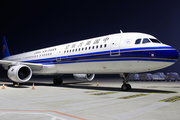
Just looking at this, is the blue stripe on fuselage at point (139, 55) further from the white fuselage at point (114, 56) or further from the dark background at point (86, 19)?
the dark background at point (86, 19)

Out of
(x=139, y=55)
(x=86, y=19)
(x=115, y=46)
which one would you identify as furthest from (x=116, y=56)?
(x=86, y=19)

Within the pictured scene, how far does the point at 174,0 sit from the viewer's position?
134ft

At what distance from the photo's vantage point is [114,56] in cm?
1154

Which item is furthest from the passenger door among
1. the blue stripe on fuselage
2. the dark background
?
the dark background

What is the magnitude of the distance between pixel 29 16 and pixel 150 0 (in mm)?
38720

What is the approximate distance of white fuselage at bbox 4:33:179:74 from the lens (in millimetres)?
10086

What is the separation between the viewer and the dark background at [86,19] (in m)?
41.4

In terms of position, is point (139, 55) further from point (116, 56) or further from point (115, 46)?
point (115, 46)

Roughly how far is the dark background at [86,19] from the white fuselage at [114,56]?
102 ft

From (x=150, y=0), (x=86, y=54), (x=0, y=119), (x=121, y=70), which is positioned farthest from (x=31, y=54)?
(x=150, y=0)

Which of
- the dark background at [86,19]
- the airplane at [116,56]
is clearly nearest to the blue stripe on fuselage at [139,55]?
the airplane at [116,56]

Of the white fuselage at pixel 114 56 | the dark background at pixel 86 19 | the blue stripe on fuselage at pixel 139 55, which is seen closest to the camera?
the blue stripe on fuselage at pixel 139 55

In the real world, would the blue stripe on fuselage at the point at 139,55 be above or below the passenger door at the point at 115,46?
below

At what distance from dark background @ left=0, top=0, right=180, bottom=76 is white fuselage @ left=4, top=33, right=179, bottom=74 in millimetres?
31005
